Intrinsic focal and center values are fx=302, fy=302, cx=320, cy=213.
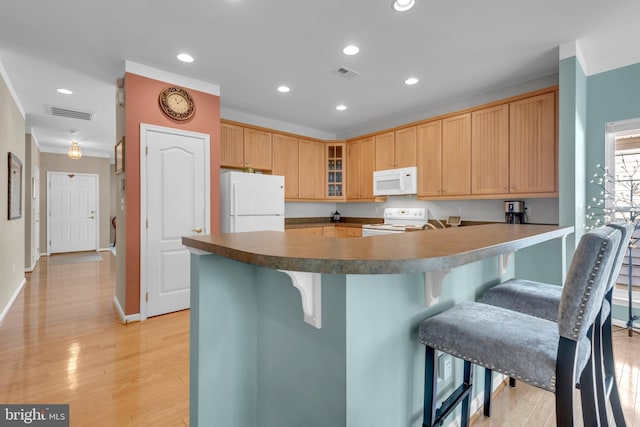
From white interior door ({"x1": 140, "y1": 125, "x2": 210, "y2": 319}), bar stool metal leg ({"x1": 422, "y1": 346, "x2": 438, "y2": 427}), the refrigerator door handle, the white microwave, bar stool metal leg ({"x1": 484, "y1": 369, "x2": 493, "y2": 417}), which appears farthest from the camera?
the white microwave

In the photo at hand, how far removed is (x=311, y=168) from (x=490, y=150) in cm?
268

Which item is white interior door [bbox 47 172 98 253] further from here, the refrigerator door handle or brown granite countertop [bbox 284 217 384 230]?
the refrigerator door handle

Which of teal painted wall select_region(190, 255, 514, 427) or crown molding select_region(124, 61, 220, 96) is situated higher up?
crown molding select_region(124, 61, 220, 96)

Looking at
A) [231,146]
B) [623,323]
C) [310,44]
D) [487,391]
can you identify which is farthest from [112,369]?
[623,323]

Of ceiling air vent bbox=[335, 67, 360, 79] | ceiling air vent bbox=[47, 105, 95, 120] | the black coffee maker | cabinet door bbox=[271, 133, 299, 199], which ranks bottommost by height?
the black coffee maker

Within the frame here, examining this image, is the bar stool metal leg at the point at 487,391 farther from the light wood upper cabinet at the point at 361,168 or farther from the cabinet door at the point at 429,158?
the light wood upper cabinet at the point at 361,168

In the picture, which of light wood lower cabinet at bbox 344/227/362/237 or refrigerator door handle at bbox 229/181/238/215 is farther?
light wood lower cabinet at bbox 344/227/362/237

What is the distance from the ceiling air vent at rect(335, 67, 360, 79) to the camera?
10.3 feet

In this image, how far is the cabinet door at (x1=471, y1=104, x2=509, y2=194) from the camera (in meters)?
3.45

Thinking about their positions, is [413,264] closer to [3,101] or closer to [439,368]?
[439,368]

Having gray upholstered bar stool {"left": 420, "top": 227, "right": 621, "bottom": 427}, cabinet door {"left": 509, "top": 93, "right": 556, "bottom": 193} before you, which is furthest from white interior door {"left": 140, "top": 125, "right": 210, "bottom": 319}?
cabinet door {"left": 509, "top": 93, "right": 556, "bottom": 193}

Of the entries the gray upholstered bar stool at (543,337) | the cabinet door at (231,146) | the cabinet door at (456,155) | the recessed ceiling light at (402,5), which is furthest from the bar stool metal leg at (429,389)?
the cabinet door at (231,146)

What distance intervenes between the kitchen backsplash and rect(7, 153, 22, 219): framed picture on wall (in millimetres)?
3456

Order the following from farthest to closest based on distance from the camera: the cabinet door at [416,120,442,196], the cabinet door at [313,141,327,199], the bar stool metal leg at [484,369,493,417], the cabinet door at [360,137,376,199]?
the cabinet door at [313,141,327,199]
the cabinet door at [360,137,376,199]
the cabinet door at [416,120,442,196]
the bar stool metal leg at [484,369,493,417]
